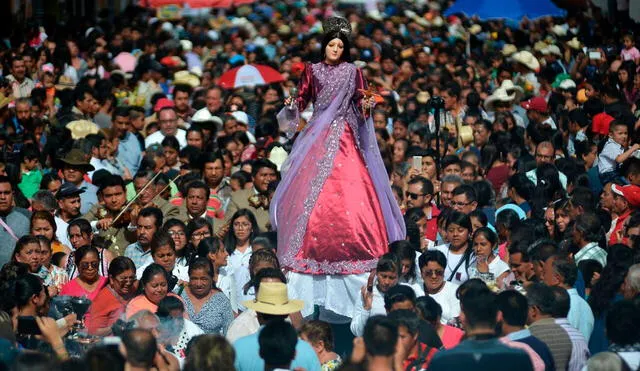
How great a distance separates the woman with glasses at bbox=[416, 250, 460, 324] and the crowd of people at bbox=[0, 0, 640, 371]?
1 centimetres

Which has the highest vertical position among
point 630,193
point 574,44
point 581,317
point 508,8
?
point 508,8

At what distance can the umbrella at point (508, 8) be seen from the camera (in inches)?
797

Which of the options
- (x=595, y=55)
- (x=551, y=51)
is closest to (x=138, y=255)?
(x=595, y=55)

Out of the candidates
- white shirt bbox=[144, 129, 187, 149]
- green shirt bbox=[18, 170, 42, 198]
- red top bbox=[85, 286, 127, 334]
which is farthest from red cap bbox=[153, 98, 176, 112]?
red top bbox=[85, 286, 127, 334]

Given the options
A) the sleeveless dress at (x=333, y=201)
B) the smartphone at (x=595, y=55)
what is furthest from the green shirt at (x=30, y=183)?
the smartphone at (x=595, y=55)

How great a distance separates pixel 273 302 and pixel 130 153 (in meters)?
7.20

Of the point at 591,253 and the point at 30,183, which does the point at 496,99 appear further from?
the point at 591,253

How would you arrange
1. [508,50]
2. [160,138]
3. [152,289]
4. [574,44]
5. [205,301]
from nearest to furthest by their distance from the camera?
[152,289], [205,301], [160,138], [508,50], [574,44]

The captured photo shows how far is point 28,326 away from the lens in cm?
745

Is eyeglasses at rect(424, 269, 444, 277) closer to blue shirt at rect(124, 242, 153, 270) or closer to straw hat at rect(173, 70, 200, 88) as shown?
blue shirt at rect(124, 242, 153, 270)

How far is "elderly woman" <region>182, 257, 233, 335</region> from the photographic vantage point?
913 cm

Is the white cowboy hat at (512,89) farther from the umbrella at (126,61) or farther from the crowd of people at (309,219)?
the umbrella at (126,61)

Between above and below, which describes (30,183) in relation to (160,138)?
below

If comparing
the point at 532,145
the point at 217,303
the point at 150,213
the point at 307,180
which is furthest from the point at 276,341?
the point at 532,145
